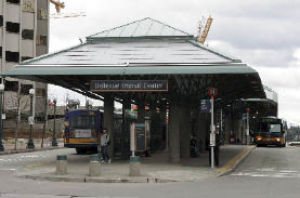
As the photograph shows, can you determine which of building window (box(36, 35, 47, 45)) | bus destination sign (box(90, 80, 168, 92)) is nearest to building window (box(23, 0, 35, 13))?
building window (box(36, 35, 47, 45))

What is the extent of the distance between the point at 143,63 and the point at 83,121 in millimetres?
10721

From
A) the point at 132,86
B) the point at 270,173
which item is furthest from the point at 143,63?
the point at 270,173

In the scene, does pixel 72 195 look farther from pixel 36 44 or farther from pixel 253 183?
pixel 36 44

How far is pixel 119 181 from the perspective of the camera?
17.9 meters

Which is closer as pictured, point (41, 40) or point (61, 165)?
point (61, 165)

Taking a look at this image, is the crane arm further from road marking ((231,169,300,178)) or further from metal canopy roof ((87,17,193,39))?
road marking ((231,169,300,178))

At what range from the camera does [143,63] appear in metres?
24.3

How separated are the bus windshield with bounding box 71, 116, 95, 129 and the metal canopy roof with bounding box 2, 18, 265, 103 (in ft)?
10.5

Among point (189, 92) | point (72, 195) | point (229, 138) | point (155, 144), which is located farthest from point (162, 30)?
point (229, 138)

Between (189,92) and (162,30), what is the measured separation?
3.41 metres

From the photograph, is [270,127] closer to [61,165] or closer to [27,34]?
[61,165]

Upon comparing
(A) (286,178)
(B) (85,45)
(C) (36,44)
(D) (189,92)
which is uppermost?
(C) (36,44)

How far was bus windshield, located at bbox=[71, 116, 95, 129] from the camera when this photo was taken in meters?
33.8

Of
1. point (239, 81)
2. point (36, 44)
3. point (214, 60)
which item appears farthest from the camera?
point (36, 44)
